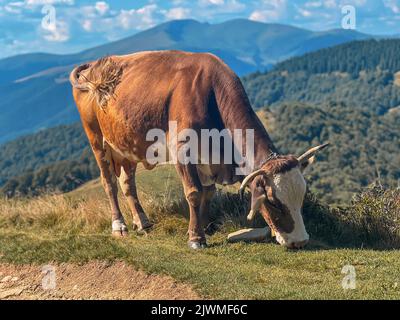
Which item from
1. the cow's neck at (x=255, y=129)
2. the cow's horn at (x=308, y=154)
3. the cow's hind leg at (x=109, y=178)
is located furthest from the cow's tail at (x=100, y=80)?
the cow's horn at (x=308, y=154)

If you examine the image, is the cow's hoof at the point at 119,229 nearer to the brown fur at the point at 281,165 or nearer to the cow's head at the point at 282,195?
the cow's head at the point at 282,195

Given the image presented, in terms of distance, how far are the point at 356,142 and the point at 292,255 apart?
107 m

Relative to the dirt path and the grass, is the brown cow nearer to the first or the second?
the grass

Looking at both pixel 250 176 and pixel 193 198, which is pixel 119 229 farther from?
pixel 250 176

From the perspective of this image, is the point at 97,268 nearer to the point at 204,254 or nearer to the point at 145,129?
the point at 204,254

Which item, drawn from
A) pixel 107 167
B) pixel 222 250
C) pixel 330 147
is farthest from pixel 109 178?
pixel 330 147

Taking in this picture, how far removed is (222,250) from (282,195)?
5.62 feet

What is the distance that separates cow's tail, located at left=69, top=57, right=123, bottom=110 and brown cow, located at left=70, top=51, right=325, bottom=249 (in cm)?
2

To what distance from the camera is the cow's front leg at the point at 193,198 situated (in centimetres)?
1037

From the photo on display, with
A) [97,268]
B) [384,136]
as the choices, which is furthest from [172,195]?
[384,136]

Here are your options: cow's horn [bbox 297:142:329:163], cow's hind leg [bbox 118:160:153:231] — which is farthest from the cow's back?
cow's horn [bbox 297:142:329:163]

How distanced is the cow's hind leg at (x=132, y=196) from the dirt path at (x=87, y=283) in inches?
115

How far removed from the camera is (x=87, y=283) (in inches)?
352

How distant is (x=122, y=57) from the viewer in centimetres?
1264
